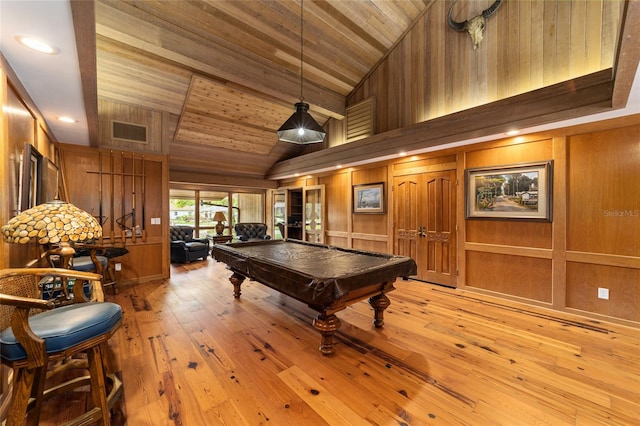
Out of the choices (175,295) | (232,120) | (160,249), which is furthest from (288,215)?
(175,295)

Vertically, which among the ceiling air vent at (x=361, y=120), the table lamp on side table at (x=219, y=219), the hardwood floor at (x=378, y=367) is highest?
the ceiling air vent at (x=361, y=120)

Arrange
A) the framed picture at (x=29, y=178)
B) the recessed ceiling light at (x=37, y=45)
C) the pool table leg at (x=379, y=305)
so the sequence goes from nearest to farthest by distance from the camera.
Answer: the recessed ceiling light at (x=37, y=45), the framed picture at (x=29, y=178), the pool table leg at (x=379, y=305)

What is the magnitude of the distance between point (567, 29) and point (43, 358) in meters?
5.88

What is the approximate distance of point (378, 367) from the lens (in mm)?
2219

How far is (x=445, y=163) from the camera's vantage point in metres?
4.48

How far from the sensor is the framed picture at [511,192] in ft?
11.4

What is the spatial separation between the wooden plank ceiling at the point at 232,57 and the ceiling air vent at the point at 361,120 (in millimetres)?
343

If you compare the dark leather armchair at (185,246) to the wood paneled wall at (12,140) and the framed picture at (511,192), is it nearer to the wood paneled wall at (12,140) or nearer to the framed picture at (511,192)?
the wood paneled wall at (12,140)

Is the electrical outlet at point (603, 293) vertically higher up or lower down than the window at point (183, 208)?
lower down

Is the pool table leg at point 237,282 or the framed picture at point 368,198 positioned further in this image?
the framed picture at point 368,198

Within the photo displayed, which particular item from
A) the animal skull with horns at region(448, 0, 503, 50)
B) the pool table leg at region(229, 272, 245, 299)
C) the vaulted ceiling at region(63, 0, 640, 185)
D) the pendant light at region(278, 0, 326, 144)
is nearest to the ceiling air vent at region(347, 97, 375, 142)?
the vaulted ceiling at region(63, 0, 640, 185)

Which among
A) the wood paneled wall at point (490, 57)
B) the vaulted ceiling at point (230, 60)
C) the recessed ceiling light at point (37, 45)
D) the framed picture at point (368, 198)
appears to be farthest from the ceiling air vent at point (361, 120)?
the recessed ceiling light at point (37, 45)

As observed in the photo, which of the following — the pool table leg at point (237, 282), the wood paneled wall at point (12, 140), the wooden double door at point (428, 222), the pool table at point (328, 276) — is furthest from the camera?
the wooden double door at point (428, 222)

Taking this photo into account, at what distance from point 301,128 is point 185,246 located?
16.2 feet
